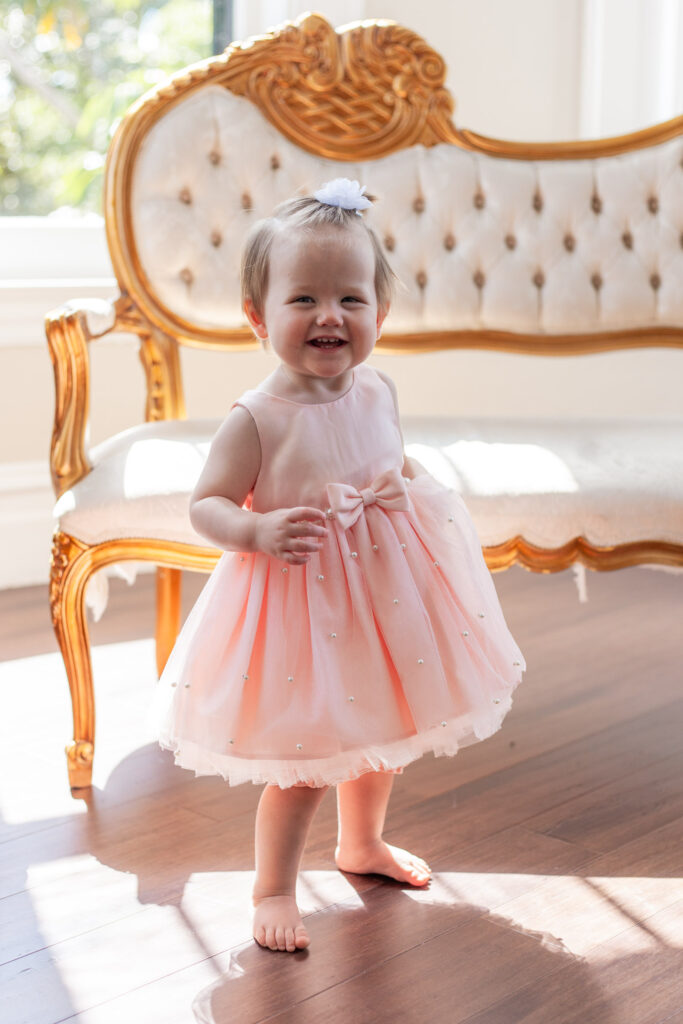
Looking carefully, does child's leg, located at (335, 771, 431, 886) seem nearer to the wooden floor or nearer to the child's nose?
the wooden floor

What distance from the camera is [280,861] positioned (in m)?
1.45

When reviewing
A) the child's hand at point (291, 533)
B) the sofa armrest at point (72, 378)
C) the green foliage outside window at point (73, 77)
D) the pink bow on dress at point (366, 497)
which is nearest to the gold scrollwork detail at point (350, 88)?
the sofa armrest at point (72, 378)

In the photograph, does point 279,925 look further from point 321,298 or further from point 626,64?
point 626,64

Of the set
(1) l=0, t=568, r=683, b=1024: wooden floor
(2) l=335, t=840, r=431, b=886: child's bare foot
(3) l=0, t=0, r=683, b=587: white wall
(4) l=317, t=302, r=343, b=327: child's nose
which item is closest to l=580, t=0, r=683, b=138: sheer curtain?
(3) l=0, t=0, r=683, b=587: white wall

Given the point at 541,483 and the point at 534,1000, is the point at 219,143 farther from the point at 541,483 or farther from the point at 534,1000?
the point at 534,1000

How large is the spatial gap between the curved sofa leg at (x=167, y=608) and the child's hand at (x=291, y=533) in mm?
1040

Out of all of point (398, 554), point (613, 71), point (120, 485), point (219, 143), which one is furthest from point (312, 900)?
point (613, 71)

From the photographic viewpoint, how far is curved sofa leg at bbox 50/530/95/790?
1.86m

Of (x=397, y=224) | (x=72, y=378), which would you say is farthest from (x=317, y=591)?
(x=397, y=224)

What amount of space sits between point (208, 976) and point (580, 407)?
2.58 metres

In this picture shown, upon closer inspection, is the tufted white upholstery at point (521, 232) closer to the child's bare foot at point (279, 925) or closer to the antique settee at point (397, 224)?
the antique settee at point (397, 224)

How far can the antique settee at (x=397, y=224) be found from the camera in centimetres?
211

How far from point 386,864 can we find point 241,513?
1.81 ft

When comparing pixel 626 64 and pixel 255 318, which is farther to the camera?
pixel 626 64
